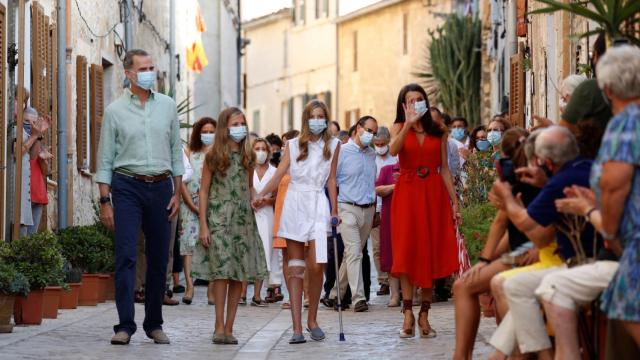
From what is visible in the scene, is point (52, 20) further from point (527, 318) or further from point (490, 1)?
point (490, 1)

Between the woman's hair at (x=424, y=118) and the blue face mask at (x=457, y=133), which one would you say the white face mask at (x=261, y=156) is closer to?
the blue face mask at (x=457, y=133)

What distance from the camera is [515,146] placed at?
934 cm

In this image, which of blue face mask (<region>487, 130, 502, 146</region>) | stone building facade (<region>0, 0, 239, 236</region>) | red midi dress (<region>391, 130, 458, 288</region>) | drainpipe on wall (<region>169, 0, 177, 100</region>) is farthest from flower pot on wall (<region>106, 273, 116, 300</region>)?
drainpipe on wall (<region>169, 0, 177, 100</region>)

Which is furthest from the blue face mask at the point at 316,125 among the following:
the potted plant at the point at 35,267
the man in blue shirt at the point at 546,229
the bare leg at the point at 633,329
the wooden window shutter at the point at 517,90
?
the wooden window shutter at the point at 517,90

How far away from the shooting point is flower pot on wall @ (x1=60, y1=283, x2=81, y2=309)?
49.9ft

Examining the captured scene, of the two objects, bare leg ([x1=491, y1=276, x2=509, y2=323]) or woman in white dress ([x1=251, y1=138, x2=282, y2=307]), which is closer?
bare leg ([x1=491, y1=276, x2=509, y2=323])

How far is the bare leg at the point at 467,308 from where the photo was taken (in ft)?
30.0

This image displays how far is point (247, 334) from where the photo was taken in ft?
42.8

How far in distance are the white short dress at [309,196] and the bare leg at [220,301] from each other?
59cm

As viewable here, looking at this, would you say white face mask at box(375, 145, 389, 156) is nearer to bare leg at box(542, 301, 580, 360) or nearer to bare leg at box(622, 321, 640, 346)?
bare leg at box(542, 301, 580, 360)

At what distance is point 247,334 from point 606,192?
6.46 metres

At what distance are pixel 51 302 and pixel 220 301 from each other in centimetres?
226

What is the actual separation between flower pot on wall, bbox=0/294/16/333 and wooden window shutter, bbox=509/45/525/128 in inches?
409

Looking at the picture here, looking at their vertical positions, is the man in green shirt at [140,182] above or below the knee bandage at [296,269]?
above
